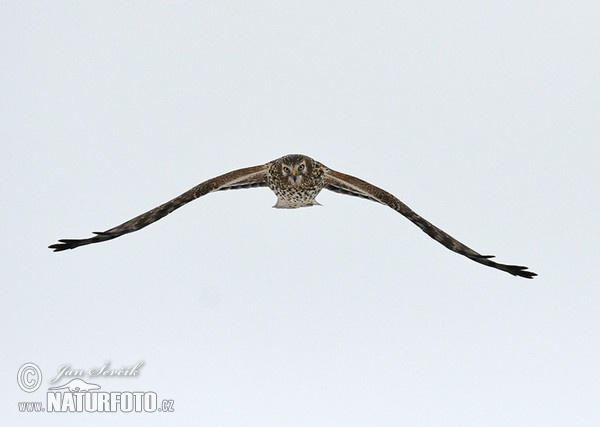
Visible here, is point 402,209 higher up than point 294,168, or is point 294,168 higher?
point 294,168

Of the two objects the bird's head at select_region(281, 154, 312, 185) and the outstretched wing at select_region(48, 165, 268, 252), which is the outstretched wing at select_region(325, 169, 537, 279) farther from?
the outstretched wing at select_region(48, 165, 268, 252)

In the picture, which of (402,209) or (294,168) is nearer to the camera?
(402,209)

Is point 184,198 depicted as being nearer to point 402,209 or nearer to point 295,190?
point 295,190

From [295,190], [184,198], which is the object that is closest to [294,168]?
[295,190]

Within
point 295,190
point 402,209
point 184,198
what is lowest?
point 402,209

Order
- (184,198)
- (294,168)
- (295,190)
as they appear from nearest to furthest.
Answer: (184,198) → (294,168) → (295,190)

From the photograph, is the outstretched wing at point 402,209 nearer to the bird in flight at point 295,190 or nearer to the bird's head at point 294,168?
the bird in flight at point 295,190

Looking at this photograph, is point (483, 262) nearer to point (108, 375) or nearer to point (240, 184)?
point (240, 184)

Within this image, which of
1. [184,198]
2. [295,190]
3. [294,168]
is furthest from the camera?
[295,190]
